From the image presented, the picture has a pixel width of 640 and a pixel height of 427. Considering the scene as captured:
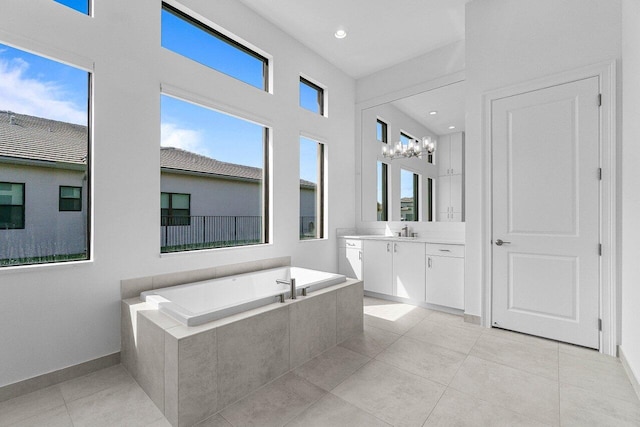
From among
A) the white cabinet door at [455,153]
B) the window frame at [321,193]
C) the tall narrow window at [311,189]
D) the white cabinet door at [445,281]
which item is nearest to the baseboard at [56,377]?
the tall narrow window at [311,189]

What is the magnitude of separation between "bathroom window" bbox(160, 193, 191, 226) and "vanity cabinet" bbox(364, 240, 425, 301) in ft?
7.46

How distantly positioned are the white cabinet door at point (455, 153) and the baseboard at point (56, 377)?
367cm

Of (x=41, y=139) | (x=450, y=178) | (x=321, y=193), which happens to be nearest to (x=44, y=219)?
(x=41, y=139)

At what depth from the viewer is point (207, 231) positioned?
293 cm

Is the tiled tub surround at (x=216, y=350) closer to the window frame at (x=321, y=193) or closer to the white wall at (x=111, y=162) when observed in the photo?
the white wall at (x=111, y=162)

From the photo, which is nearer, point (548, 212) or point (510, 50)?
point (548, 212)

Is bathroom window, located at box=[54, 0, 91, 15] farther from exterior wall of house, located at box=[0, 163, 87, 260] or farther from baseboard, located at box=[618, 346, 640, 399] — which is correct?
baseboard, located at box=[618, 346, 640, 399]

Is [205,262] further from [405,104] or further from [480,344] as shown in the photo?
[405,104]

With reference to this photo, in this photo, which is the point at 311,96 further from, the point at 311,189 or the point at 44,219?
the point at 44,219

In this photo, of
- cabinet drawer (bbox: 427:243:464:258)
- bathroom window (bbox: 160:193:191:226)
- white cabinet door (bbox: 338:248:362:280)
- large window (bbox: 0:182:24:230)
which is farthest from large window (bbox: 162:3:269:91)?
cabinet drawer (bbox: 427:243:464:258)

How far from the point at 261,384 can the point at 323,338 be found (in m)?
0.64

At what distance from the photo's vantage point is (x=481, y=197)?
9.77 feet

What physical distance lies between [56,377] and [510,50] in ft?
14.6

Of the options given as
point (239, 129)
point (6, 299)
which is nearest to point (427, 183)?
point (239, 129)
